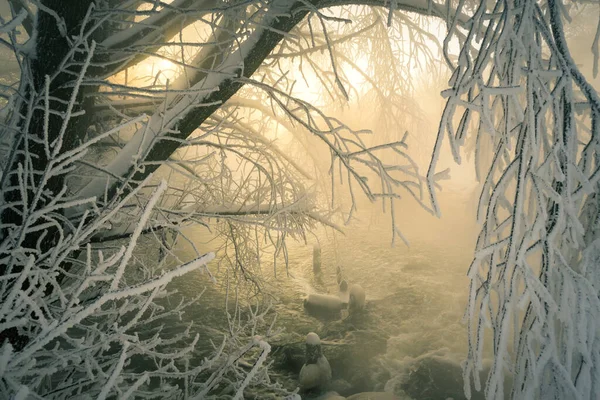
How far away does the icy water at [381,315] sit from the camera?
6.39m

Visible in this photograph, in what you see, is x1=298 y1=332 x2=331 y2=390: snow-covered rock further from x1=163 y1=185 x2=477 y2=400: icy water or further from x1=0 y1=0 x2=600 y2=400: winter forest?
x1=163 y1=185 x2=477 y2=400: icy water

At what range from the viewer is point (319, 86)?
588 centimetres

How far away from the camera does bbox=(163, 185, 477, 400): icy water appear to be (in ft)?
21.0

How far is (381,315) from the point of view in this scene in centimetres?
885

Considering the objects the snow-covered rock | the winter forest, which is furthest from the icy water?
the winter forest

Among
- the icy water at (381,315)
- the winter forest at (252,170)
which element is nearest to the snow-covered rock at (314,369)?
the winter forest at (252,170)

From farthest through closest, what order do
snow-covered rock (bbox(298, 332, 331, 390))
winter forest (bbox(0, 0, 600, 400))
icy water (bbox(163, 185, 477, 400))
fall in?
icy water (bbox(163, 185, 477, 400))
snow-covered rock (bbox(298, 332, 331, 390))
winter forest (bbox(0, 0, 600, 400))

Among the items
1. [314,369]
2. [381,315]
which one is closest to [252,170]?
[314,369]

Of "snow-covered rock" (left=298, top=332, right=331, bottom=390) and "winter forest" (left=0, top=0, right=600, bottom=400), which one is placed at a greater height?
"winter forest" (left=0, top=0, right=600, bottom=400)

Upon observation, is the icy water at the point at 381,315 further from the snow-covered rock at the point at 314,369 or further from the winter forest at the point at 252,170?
the winter forest at the point at 252,170

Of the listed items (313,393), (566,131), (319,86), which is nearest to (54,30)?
(566,131)

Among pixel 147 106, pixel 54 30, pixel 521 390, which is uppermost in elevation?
pixel 54 30

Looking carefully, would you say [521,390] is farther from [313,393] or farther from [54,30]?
[313,393]

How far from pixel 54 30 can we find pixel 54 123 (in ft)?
1.71
